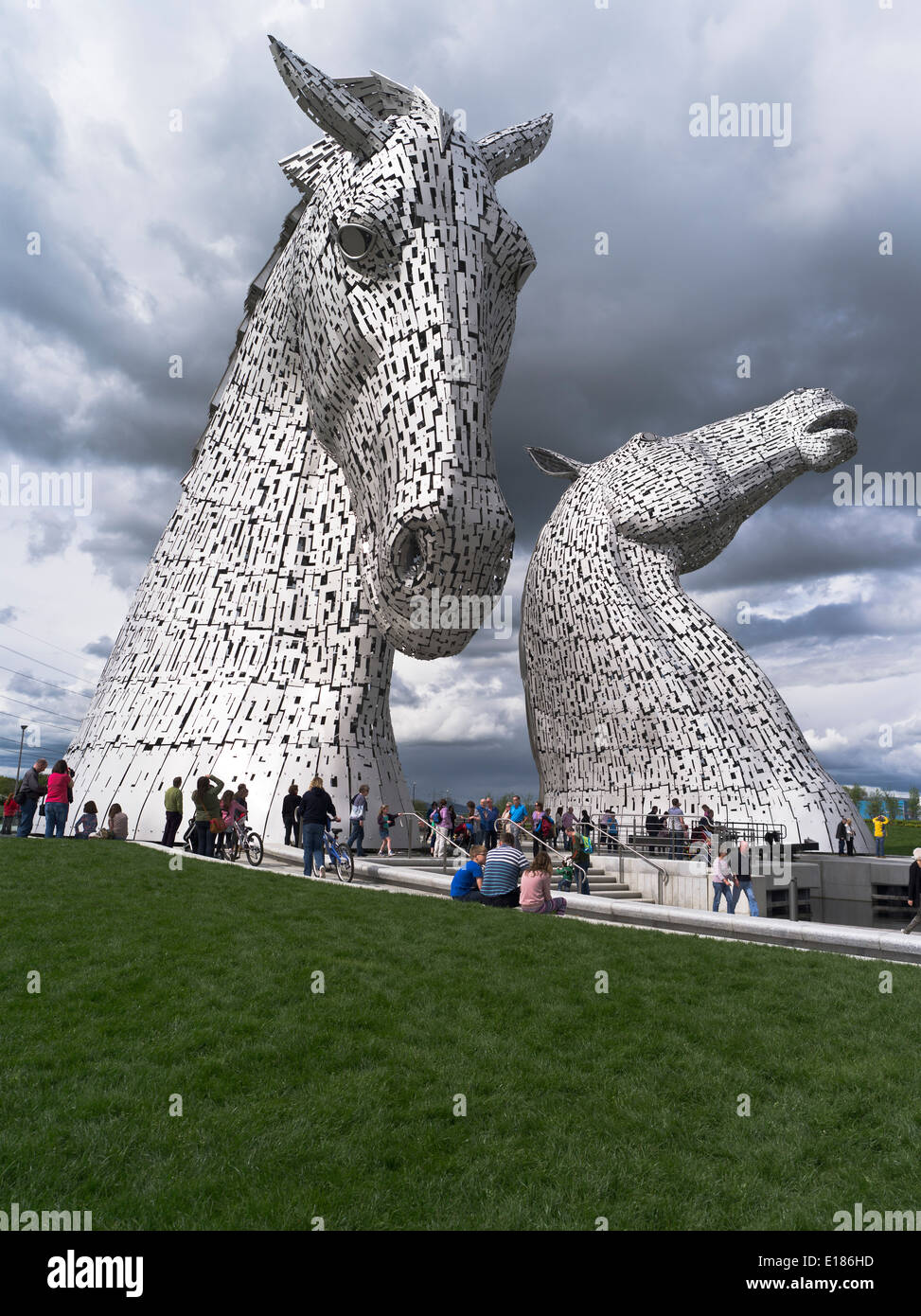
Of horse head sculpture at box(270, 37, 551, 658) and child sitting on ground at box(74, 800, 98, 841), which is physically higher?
horse head sculpture at box(270, 37, 551, 658)

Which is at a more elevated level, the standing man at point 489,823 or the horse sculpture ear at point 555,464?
the horse sculpture ear at point 555,464

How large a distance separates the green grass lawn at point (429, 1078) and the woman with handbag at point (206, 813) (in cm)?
359

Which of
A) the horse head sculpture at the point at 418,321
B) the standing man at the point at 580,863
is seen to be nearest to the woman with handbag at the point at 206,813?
A: the horse head sculpture at the point at 418,321

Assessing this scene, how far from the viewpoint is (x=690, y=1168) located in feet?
11.8

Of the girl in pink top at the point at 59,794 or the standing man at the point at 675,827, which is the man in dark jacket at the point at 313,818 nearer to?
the girl in pink top at the point at 59,794

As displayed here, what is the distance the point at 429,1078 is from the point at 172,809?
7180mm

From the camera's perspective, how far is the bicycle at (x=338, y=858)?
1073cm

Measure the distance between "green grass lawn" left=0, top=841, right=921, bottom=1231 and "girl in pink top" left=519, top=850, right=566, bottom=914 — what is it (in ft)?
7.28

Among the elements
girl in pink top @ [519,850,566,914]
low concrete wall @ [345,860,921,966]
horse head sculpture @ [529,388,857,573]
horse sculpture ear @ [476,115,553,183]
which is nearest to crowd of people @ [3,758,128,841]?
low concrete wall @ [345,860,921,966]

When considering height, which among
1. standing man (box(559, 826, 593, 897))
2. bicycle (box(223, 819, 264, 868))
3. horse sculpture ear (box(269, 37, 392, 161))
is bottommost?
standing man (box(559, 826, 593, 897))

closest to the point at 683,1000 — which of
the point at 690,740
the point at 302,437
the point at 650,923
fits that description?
the point at 650,923

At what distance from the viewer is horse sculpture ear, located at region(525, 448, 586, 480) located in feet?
89.1

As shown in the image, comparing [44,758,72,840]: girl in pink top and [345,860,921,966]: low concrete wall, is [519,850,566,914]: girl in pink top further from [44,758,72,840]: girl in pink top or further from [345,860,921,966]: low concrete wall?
[44,758,72,840]: girl in pink top
